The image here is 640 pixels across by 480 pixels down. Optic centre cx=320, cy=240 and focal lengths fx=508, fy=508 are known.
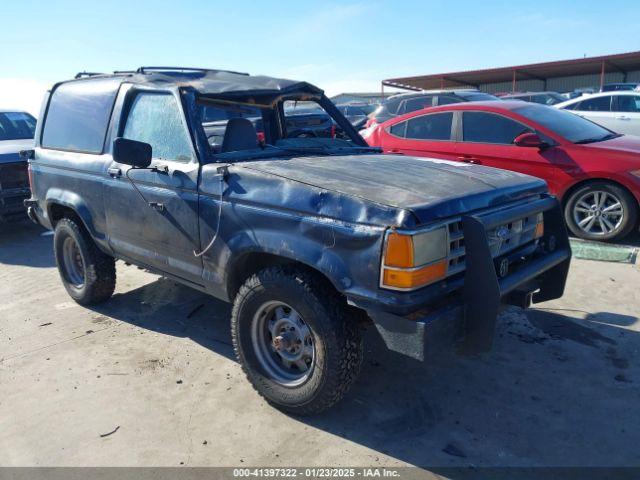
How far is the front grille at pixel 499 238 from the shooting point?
2.64m

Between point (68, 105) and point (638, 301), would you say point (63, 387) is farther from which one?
point (638, 301)

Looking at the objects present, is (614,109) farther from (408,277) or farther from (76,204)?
(76,204)

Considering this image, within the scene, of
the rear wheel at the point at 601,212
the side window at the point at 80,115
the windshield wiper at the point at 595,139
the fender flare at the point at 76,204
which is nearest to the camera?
the side window at the point at 80,115

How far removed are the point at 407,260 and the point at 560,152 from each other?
4.65 metres

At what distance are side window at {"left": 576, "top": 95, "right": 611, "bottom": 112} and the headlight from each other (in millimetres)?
10574

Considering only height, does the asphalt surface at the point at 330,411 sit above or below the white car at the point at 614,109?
below

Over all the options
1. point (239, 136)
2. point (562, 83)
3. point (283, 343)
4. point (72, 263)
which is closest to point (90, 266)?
point (72, 263)

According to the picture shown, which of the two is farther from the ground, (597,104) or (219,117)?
(597,104)

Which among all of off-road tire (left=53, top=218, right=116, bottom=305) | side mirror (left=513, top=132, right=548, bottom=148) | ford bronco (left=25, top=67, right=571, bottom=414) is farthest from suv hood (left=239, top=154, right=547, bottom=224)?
side mirror (left=513, top=132, right=548, bottom=148)

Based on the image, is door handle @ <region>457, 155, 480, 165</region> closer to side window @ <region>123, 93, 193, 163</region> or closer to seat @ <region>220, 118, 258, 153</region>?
seat @ <region>220, 118, 258, 153</region>

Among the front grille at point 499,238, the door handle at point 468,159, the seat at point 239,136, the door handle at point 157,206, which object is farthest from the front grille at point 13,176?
the front grille at point 499,238

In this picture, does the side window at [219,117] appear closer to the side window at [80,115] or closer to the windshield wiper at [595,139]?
the side window at [80,115]

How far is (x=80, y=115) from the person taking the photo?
14.6 ft

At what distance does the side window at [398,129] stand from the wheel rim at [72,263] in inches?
188
